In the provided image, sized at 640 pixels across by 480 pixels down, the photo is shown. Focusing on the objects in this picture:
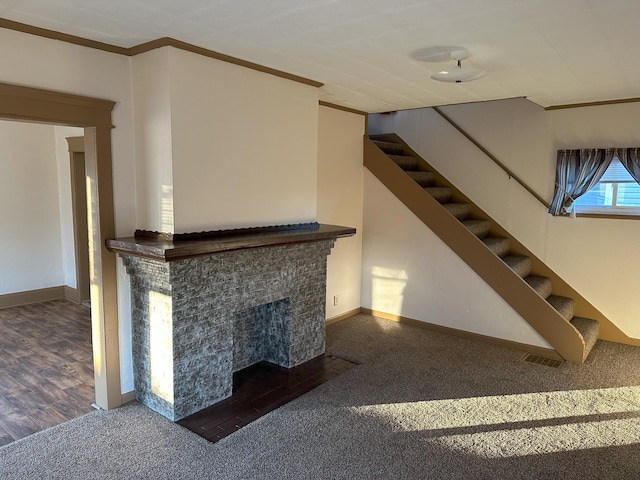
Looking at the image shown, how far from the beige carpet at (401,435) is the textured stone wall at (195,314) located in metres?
0.26

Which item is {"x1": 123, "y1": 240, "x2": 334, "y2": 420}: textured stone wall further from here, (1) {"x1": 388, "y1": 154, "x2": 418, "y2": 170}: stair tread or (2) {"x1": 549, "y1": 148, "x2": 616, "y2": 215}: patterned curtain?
(2) {"x1": 549, "y1": 148, "x2": 616, "y2": 215}: patterned curtain

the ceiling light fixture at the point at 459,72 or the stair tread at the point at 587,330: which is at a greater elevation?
the ceiling light fixture at the point at 459,72

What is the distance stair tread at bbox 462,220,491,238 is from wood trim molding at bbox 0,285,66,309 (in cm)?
529

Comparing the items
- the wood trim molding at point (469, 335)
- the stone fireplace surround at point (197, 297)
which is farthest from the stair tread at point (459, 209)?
the stone fireplace surround at point (197, 297)

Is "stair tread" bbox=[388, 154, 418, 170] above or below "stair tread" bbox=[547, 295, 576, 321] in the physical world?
above

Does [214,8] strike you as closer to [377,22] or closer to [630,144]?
[377,22]

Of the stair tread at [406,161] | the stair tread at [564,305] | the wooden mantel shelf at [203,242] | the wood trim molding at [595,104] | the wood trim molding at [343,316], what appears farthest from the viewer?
the stair tread at [406,161]

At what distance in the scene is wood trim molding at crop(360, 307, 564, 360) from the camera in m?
4.36

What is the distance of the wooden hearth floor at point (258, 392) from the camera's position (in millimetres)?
3020

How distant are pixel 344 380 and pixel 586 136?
3.58 meters

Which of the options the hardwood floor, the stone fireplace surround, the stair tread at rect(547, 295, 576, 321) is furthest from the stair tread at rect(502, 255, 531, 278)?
the hardwood floor

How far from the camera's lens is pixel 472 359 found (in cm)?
424

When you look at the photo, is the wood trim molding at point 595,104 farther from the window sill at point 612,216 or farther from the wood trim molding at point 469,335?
the wood trim molding at point 469,335

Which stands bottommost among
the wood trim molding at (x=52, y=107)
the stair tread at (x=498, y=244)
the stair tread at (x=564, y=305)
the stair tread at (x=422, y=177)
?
the stair tread at (x=564, y=305)
